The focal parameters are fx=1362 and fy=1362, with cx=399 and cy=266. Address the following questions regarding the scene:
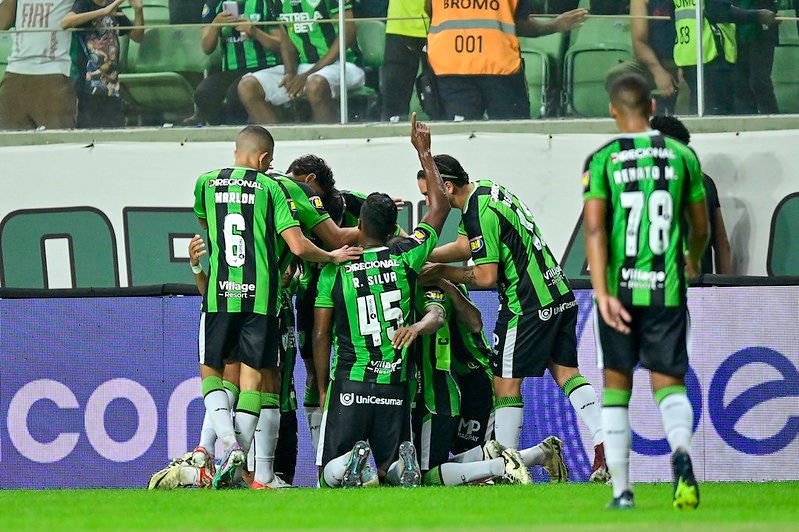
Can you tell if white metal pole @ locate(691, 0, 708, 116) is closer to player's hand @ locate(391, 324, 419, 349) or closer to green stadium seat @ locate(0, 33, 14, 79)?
player's hand @ locate(391, 324, 419, 349)

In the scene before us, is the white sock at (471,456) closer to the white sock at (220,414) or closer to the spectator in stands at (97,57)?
the white sock at (220,414)

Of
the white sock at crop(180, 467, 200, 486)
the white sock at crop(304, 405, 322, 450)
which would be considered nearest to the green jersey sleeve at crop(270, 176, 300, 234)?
the white sock at crop(304, 405, 322, 450)

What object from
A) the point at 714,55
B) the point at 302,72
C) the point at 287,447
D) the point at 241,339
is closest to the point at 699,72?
the point at 714,55

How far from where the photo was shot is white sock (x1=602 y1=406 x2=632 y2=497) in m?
6.01

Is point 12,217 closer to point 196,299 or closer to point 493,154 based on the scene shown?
point 196,299

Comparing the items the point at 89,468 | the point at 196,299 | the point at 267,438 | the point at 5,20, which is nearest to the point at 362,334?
the point at 267,438

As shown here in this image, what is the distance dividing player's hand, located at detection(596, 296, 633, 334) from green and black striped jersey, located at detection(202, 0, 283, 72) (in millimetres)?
6320

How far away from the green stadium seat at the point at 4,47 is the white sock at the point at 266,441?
526 cm

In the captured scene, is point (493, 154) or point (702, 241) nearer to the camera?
point (702, 241)

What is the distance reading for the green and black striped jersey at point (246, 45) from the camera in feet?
38.6

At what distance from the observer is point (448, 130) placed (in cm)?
1160

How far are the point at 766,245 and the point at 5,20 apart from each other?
22.8 ft

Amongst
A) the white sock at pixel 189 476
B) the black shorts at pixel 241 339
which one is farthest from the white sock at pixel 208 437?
the black shorts at pixel 241 339

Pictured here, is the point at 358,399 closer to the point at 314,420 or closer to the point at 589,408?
the point at 314,420
